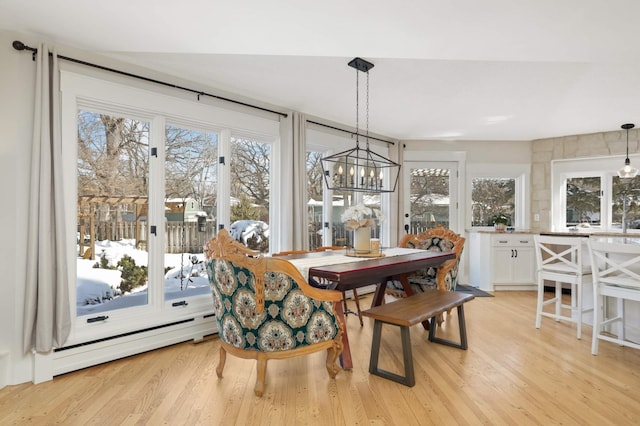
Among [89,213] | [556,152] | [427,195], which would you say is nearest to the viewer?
[89,213]

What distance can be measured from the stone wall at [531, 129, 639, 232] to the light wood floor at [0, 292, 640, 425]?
3127 mm

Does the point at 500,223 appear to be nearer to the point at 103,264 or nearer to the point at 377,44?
the point at 377,44

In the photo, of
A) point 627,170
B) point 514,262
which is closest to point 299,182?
point 514,262

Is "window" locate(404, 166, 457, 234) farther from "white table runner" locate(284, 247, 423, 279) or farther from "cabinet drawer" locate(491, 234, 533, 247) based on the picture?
"white table runner" locate(284, 247, 423, 279)

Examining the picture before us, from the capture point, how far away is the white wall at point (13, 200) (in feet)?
8.13

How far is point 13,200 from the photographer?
2498 mm

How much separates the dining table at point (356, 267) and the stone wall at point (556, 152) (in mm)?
3110

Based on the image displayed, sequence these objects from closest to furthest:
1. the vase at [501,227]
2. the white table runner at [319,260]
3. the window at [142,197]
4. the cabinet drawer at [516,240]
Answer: the white table runner at [319,260]
the window at [142,197]
the cabinet drawer at [516,240]
the vase at [501,227]

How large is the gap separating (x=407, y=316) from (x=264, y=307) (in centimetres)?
100

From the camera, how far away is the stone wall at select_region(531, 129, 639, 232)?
5.30m

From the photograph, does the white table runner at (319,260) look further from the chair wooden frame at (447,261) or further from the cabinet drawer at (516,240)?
the cabinet drawer at (516,240)

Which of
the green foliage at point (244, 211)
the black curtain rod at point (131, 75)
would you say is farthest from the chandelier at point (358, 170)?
the black curtain rod at point (131, 75)

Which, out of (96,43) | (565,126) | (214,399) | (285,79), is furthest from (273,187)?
(565,126)

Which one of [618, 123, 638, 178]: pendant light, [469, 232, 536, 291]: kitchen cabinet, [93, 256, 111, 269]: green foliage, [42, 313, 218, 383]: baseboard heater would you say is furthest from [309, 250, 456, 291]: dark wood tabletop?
[618, 123, 638, 178]: pendant light
